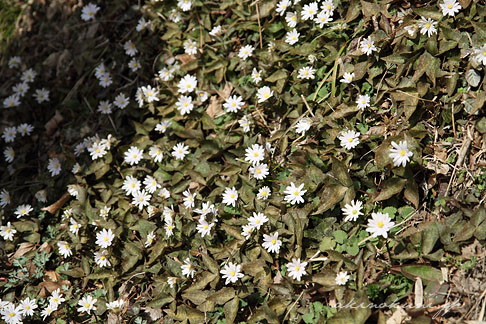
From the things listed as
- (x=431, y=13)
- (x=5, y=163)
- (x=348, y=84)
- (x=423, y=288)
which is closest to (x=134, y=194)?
(x=5, y=163)

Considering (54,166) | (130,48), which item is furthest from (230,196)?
(130,48)

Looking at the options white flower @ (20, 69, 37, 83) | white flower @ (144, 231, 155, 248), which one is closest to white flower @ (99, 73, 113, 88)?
white flower @ (20, 69, 37, 83)

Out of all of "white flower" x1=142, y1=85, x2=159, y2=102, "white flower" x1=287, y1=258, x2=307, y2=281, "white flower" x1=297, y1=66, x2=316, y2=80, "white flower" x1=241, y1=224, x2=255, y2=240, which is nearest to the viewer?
"white flower" x1=287, y1=258, x2=307, y2=281

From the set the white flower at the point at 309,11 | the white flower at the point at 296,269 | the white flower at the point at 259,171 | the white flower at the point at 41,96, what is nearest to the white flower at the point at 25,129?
the white flower at the point at 41,96

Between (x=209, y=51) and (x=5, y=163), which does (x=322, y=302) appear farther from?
(x=5, y=163)

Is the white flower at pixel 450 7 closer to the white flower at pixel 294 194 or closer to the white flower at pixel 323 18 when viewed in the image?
the white flower at pixel 323 18

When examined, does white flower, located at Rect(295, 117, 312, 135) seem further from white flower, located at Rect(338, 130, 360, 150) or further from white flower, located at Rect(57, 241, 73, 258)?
white flower, located at Rect(57, 241, 73, 258)
